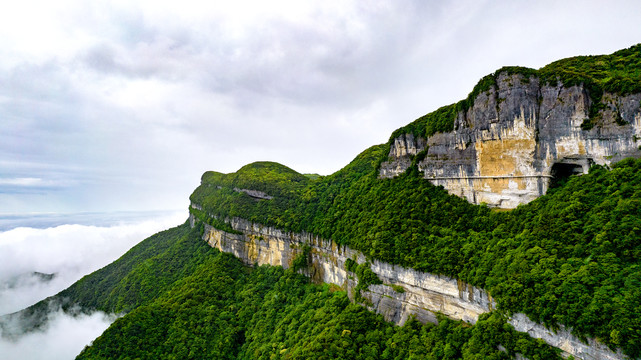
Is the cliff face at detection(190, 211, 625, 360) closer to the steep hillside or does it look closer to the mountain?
the mountain

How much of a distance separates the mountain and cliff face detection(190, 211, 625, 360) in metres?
0.17

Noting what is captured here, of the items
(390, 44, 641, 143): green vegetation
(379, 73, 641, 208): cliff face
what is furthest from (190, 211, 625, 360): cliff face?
(390, 44, 641, 143): green vegetation

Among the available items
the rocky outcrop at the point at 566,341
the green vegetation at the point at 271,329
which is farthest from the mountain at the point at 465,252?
the green vegetation at the point at 271,329

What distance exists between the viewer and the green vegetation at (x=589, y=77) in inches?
1037

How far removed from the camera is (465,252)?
97.9 ft

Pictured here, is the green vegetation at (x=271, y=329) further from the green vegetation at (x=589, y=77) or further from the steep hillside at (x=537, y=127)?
the green vegetation at (x=589, y=77)

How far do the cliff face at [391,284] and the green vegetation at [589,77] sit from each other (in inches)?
779

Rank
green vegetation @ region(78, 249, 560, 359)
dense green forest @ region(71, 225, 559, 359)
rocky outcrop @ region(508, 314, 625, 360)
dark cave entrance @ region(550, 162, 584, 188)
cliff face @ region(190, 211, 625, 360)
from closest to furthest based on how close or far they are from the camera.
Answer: rocky outcrop @ region(508, 314, 625, 360) → cliff face @ region(190, 211, 625, 360) → green vegetation @ region(78, 249, 560, 359) → dense green forest @ region(71, 225, 559, 359) → dark cave entrance @ region(550, 162, 584, 188)

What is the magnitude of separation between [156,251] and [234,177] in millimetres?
36483

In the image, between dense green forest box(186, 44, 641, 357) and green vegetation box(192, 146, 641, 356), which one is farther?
dense green forest box(186, 44, 641, 357)

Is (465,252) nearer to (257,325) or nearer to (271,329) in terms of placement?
(271,329)

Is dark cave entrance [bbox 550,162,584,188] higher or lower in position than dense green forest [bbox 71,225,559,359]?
higher

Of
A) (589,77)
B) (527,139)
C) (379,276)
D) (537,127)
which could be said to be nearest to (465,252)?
(379,276)

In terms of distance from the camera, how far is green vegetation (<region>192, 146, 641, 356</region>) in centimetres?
1858
